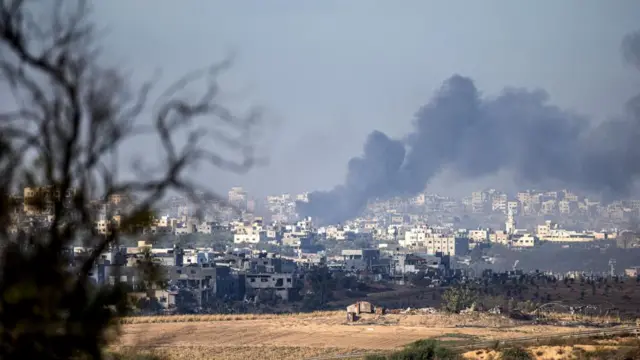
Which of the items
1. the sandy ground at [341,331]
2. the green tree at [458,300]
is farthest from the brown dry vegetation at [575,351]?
the green tree at [458,300]

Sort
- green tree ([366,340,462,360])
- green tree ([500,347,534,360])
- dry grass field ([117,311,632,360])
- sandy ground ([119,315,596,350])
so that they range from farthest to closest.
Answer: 1. sandy ground ([119,315,596,350])
2. dry grass field ([117,311,632,360])
3. green tree ([500,347,534,360])
4. green tree ([366,340,462,360])

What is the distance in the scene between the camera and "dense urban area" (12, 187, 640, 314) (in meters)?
5.43

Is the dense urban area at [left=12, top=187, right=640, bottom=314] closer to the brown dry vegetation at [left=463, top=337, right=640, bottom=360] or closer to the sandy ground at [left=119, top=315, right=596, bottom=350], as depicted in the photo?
the sandy ground at [left=119, top=315, right=596, bottom=350]

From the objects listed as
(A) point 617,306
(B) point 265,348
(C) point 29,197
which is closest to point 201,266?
(A) point 617,306

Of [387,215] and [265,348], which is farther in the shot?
[387,215]

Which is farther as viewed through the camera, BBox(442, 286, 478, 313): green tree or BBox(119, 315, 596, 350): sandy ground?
BBox(442, 286, 478, 313): green tree

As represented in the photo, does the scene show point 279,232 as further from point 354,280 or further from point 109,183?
point 109,183

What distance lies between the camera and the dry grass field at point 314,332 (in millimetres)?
30312

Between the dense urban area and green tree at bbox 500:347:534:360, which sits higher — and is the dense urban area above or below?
above

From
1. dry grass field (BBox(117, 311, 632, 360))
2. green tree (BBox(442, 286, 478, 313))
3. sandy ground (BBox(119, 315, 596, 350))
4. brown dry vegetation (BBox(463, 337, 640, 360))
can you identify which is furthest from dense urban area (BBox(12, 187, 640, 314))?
brown dry vegetation (BBox(463, 337, 640, 360))

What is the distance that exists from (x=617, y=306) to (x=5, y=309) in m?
49.3

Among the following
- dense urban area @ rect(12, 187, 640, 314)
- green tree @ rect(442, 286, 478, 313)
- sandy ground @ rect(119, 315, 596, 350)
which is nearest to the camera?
dense urban area @ rect(12, 187, 640, 314)

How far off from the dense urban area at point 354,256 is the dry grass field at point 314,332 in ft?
12.3

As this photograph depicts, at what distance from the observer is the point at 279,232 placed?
453ft
